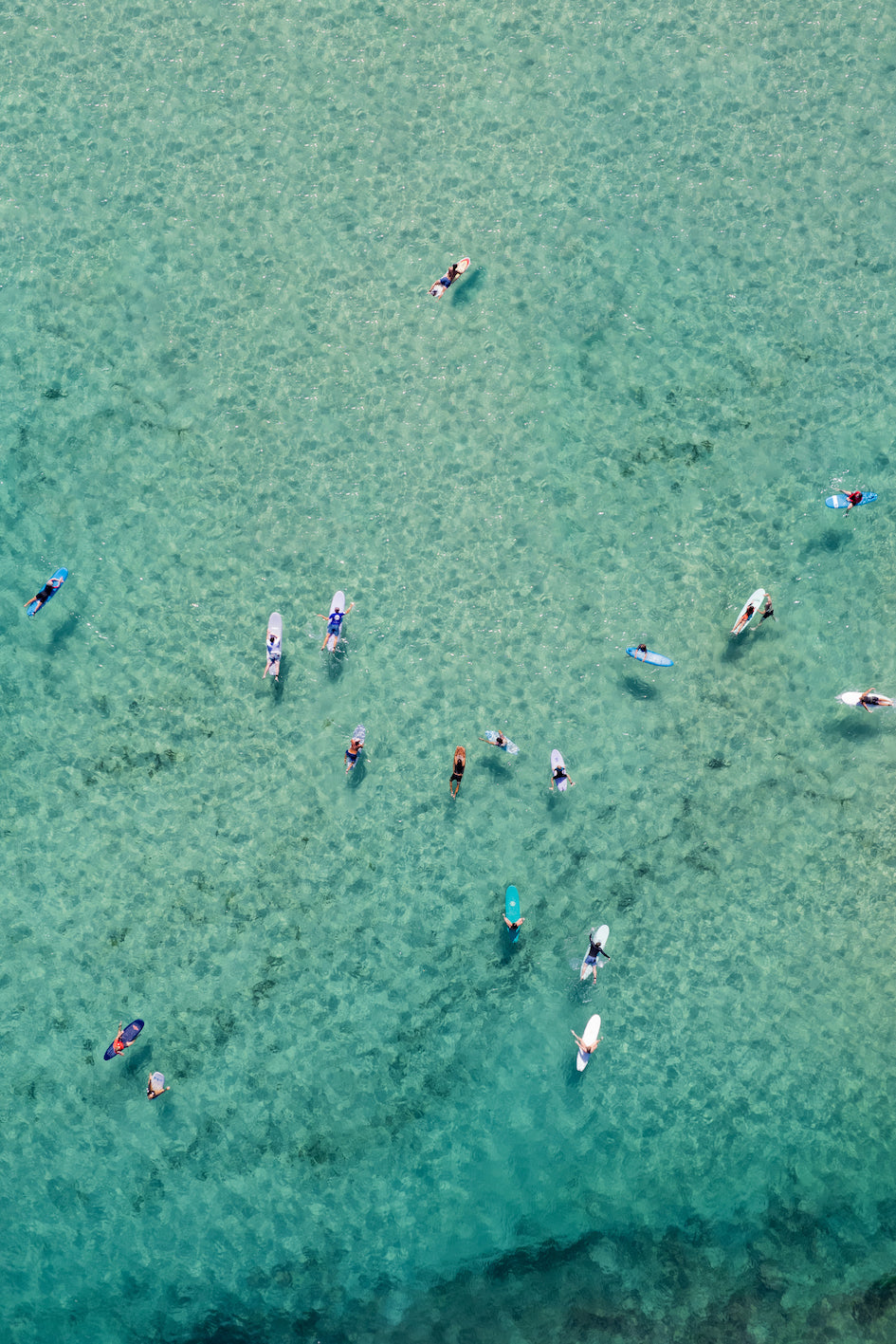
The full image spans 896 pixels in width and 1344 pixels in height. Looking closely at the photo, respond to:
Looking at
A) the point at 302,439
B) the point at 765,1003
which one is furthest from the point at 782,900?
the point at 302,439

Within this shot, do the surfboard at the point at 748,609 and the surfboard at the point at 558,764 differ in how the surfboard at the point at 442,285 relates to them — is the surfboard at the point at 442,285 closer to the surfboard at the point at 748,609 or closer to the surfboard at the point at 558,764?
the surfboard at the point at 748,609

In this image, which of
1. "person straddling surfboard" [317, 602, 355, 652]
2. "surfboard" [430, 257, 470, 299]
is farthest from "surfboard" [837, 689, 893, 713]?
"surfboard" [430, 257, 470, 299]

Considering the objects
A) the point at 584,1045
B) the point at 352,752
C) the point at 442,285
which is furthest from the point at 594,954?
the point at 442,285

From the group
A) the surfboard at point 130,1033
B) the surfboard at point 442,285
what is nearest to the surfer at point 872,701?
the surfboard at point 442,285

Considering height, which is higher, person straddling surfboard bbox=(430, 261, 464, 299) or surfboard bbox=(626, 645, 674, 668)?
person straddling surfboard bbox=(430, 261, 464, 299)

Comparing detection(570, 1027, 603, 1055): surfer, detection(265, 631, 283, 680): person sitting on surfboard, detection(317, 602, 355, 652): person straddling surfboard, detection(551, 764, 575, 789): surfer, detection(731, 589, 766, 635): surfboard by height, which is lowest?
detection(570, 1027, 603, 1055): surfer

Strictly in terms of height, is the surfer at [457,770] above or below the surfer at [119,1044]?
above

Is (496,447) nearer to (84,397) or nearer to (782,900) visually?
(84,397)

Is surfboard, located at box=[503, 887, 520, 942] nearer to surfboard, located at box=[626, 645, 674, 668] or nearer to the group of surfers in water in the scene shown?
surfboard, located at box=[626, 645, 674, 668]

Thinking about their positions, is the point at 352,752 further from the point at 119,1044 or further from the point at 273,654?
the point at 119,1044
